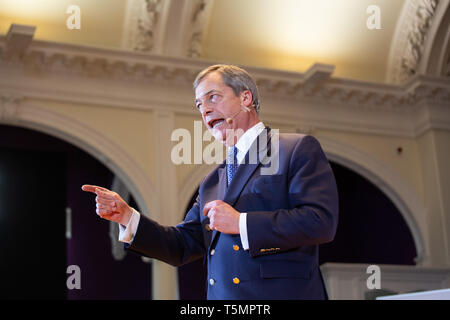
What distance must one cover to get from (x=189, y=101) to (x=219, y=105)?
7049 mm

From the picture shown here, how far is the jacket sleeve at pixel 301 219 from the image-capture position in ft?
6.36

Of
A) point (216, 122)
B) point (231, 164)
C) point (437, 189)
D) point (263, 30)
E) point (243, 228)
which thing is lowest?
point (243, 228)

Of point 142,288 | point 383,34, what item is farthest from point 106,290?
point 383,34

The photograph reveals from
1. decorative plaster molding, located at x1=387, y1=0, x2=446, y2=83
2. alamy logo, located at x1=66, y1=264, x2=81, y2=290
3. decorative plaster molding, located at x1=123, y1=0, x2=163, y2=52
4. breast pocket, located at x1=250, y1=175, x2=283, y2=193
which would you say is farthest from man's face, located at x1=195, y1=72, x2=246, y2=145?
decorative plaster molding, located at x1=387, y1=0, x2=446, y2=83

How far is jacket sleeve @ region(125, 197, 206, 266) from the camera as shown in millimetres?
2217

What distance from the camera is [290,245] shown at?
1.96 meters

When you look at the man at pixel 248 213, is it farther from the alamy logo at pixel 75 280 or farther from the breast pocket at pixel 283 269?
the alamy logo at pixel 75 280

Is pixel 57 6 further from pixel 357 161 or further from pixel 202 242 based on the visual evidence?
pixel 202 242

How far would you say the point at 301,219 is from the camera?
76.2 inches

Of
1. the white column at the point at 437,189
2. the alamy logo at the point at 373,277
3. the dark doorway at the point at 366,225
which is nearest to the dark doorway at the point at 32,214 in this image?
the alamy logo at the point at 373,277

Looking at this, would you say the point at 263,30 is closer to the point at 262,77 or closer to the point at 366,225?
the point at 262,77

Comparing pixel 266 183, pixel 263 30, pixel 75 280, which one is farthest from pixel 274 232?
pixel 75 280

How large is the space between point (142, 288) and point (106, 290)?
0.70 meters
